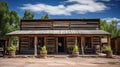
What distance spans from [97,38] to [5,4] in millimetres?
24605

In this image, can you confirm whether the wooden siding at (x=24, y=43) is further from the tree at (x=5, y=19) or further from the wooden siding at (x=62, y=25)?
the tree at (x=5, y=19)

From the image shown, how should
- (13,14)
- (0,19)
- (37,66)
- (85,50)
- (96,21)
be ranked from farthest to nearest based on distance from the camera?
(13,14)
(0,19)
(96,21)
(85,50)
(37,66)

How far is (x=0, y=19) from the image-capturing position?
41438mm

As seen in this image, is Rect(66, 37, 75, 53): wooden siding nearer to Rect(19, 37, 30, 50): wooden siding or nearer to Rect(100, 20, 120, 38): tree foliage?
Rect(19, 37, 30, 50): wooden siding

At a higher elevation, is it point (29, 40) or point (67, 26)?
point (67, 26)

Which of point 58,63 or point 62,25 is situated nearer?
point 58,63

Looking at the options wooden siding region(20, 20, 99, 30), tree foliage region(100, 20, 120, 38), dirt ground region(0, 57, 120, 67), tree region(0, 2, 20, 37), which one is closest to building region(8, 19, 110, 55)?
wooden siding region(20, 20, 99, 30)

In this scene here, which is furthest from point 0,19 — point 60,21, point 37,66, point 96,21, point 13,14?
point 37,66

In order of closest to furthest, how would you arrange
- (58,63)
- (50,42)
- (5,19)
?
(58,63), (50,42), (5,19)

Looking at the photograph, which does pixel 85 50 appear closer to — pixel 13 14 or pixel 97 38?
pixel 97 38

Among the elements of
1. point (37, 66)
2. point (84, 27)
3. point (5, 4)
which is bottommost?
point (37, 66)

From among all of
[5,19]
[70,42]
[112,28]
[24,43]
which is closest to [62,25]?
[70,42]

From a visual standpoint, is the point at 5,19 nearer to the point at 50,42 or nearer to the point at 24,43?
the point at 24,43

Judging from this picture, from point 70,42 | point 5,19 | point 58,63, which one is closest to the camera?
point 58,63
